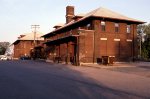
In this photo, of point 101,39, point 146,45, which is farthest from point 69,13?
point 146,45

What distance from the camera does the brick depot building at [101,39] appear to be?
1726 inches

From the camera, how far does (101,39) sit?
149 ft

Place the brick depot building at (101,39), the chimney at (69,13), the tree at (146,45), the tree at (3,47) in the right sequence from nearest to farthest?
the brick depot building at (101,39) < the chimney at (69,13) < the tree at (146,45) < the tree at (3,47)

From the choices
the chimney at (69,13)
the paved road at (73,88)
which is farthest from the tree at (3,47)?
the paved road at (73,88)

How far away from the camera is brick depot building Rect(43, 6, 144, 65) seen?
144 feet

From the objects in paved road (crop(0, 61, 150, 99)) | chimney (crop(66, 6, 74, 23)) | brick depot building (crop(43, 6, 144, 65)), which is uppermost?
chimney (crop(66, 6, 74, 23))

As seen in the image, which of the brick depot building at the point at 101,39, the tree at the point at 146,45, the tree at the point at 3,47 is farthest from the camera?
the tree at the point at 3,47

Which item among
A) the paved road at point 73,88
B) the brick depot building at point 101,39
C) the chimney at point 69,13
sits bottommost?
the paved road at point 73,88

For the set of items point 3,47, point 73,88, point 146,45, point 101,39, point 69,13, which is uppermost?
point 69,13

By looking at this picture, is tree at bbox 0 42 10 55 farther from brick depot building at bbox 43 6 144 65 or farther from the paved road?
the paved road

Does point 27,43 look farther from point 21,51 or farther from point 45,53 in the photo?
point 45,53

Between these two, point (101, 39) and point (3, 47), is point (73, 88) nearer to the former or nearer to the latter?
point (101, 39)

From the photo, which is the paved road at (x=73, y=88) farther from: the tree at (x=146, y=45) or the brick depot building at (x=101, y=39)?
the tree at (x=146, y=45)

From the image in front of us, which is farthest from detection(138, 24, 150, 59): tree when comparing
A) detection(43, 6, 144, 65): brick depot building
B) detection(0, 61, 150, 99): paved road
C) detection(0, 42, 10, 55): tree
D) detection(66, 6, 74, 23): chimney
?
detection(0, 42, 10, 55): tree
